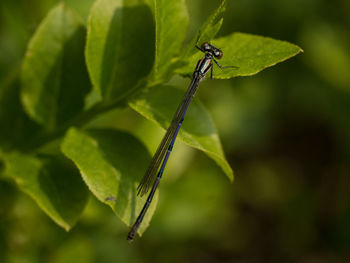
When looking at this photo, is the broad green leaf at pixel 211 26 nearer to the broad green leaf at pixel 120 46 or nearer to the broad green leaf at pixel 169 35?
the broad green leaf at pixel 169 35

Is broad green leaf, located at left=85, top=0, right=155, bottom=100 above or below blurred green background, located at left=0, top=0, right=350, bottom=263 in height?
above

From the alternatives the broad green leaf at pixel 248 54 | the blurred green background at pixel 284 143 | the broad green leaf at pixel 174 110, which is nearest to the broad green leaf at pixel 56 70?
the broad green leaf at pixel 174 110

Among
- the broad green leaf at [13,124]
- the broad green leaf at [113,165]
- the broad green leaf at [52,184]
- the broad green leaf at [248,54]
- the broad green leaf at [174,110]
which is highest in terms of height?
the broad green leaf at [248,54]

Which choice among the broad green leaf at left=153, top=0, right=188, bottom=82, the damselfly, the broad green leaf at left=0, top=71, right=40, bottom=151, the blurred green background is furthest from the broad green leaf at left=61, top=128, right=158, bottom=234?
the blurred green background

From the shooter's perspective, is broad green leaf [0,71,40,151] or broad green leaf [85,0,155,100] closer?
broad green leaf [85,0,155,100]

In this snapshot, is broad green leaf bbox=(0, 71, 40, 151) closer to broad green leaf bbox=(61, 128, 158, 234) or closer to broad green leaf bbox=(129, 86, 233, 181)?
broad green leaf bbox=(61, 128, 158, 234)

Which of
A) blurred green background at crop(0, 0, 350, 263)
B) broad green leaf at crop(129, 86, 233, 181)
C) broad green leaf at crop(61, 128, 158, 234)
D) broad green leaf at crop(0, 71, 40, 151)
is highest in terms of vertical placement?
broad green leaf at crop(129, 86, 233, 181)
